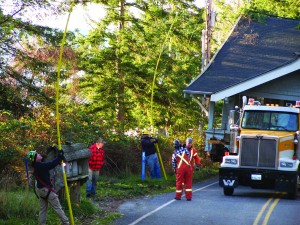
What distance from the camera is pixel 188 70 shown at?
127 ft

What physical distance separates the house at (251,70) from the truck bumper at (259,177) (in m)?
6.10

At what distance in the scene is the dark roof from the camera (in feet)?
97.3

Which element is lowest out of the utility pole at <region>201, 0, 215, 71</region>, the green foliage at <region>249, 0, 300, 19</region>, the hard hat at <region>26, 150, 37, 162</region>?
the hard hat at <region>26, 150, 37, 162</region>

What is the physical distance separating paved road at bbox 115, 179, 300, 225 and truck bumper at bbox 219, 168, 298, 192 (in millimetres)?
414

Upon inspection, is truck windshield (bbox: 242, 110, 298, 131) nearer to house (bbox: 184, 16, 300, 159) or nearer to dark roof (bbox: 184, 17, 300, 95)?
house (bbox: 184, 16, 300, 159)

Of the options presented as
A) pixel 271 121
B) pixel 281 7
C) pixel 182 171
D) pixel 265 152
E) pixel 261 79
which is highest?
pixel 281 7

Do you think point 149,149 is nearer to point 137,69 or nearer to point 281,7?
point 137,69

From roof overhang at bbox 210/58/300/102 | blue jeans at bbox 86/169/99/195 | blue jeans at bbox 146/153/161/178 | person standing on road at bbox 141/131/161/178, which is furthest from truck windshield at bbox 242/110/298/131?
blue jeans at bbox 86/169/99/195

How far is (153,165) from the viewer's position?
81.7 feet

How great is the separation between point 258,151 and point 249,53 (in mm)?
11573

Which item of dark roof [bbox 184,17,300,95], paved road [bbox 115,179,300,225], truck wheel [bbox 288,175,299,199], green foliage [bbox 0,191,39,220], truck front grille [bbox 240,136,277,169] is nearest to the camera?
green foliage [bbox 0,191,39,220]

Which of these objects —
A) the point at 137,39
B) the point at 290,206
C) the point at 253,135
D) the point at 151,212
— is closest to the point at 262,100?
the point at 137,39

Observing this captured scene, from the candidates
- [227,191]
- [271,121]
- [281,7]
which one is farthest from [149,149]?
[281,7]

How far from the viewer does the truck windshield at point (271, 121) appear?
870 inches
